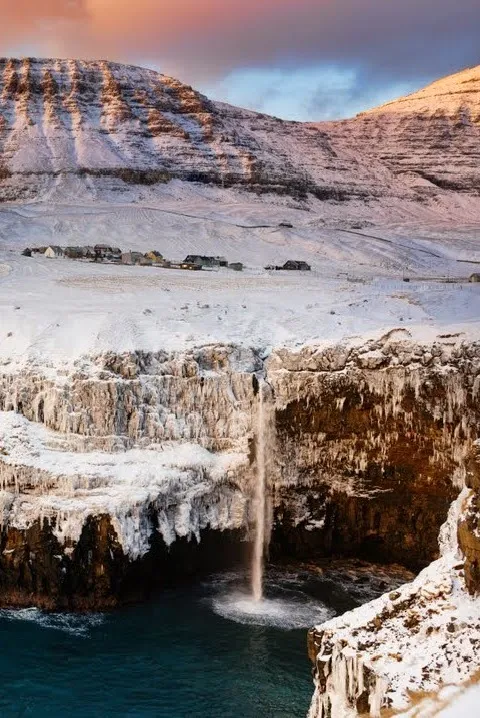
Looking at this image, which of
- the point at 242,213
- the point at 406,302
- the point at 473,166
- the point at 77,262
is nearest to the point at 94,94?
the point at 242,213

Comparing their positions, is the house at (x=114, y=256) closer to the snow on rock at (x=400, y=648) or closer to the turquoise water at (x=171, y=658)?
the turquoise water at (x=171, y=658)

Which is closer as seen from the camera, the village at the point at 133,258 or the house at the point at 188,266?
the house at the point at 188,266

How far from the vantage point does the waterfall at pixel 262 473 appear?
4444 cm

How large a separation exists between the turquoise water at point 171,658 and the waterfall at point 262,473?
299 centimetres

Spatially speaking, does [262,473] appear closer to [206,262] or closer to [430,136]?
[206,262]

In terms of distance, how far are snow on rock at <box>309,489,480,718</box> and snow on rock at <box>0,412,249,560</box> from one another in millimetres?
20013

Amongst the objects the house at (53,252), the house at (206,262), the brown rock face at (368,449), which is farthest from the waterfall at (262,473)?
the house at (53,252)

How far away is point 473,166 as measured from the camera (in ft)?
471

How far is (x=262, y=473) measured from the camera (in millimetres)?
44844

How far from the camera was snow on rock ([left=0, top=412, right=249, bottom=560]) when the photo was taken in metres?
40.6

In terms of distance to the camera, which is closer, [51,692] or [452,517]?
[452,517]

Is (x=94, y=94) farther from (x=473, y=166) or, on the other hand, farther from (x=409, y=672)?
(x=409, y=672)

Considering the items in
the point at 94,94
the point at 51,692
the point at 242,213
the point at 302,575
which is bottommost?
the point at 51,692

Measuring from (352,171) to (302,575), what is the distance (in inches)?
4143
